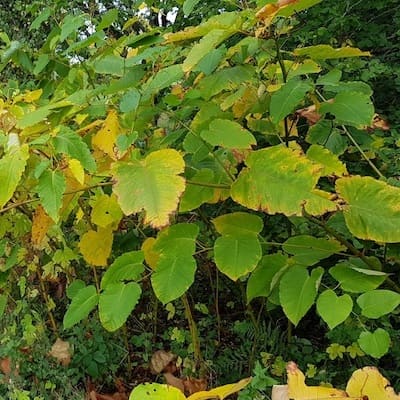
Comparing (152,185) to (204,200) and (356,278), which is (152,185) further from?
(356,278)

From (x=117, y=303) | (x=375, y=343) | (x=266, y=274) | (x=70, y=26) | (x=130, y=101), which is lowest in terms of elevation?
(x=375, y=343)

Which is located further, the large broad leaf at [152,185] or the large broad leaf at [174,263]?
the large broad leaf at [174,263]

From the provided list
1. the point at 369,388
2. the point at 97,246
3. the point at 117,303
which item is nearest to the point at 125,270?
the point at 117,303

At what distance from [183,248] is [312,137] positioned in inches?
19.5

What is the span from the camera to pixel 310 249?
1.30 m

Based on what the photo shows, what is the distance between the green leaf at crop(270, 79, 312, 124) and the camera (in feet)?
4.01

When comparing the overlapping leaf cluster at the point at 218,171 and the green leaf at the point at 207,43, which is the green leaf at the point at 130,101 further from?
the green leaf at the point at 207,43

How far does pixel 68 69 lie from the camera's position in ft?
5.92

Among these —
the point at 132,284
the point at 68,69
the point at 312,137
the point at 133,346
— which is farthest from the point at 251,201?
the point at 133,346

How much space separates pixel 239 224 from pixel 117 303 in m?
0.32

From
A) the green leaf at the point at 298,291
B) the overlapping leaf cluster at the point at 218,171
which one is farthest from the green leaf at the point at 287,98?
the green leaf at the point at 298,291

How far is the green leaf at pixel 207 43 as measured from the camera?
1108mm

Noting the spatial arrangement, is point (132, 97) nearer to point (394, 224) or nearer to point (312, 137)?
point (312, 137)

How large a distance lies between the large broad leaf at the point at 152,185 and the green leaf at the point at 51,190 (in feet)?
0.37
